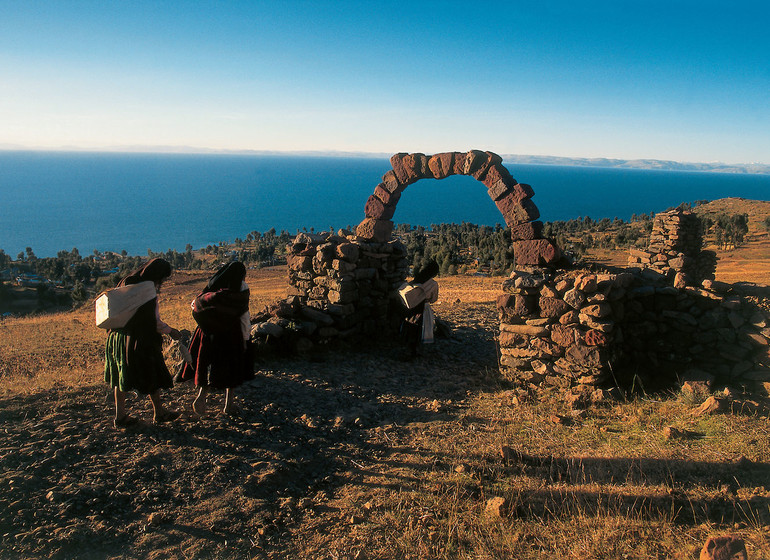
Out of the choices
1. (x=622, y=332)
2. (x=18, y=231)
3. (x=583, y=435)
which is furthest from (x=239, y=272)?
(x=18, y=231)

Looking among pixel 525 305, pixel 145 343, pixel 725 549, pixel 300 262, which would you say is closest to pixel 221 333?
pixel 145 343

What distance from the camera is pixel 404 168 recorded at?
34.7ft

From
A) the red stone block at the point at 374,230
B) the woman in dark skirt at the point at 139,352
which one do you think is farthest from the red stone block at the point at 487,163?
the woman in dark skirt at the point at 139,352

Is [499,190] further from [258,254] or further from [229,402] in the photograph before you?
[258,254]

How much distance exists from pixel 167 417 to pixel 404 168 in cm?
701

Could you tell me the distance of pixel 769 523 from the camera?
388 cm

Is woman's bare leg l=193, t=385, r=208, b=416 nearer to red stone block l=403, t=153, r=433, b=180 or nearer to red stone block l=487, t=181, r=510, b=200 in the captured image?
red stone block l=487, t=181, r=510, b=200

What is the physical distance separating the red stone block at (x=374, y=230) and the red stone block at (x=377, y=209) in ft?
0.35

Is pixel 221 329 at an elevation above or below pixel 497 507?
above

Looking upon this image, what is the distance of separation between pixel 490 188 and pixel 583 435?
16.7 feet

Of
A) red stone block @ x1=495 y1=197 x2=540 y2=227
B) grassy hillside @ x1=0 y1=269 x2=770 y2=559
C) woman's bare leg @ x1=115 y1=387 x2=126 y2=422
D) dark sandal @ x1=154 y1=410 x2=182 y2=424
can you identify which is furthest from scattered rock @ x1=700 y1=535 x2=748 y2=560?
woman's bare leg @ x1=115 y1=387 x2=126 y2=422

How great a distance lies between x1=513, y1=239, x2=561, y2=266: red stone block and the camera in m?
8.27

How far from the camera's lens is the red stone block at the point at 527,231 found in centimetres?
845

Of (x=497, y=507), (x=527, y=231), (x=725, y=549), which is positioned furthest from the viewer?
(x=527, y=231)
